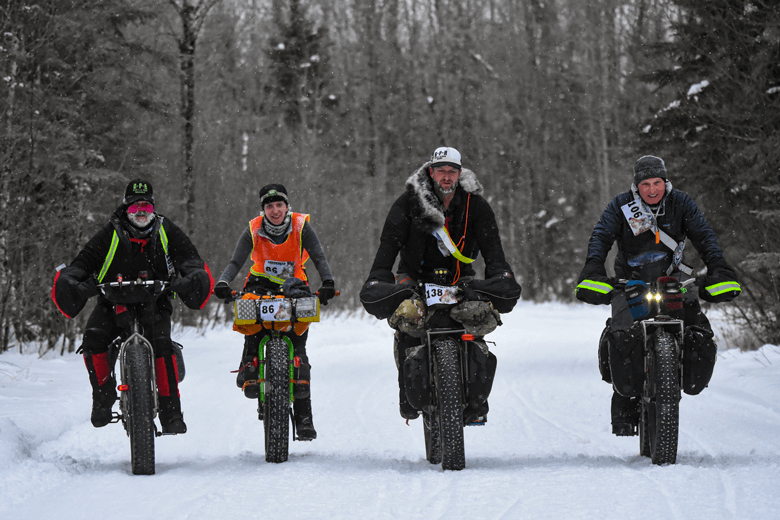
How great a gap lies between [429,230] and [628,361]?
1.62 m

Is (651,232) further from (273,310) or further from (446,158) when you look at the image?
(273,310)

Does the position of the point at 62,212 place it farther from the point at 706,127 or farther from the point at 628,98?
the point at 628,98

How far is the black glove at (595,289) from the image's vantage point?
5918mm

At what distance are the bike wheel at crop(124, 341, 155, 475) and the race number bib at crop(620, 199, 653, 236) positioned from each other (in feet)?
11.4

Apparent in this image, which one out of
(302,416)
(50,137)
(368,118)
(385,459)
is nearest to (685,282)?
(385,459)

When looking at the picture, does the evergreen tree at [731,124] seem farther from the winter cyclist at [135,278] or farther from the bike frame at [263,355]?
the winter cyclist at [135,278]

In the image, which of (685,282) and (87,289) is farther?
(87,289)

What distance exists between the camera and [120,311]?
6.23m

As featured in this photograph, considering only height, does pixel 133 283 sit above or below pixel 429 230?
below

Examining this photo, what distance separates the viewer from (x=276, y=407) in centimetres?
640

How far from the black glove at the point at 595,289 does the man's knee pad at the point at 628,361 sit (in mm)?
280

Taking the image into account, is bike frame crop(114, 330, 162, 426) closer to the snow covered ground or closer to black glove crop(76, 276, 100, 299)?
black glove crop(76, 276, 100, 299)

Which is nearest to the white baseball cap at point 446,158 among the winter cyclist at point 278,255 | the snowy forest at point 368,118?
the winter cyclist at point 278,255

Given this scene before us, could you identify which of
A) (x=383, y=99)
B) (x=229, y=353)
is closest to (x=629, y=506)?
(x=229, y=353)
